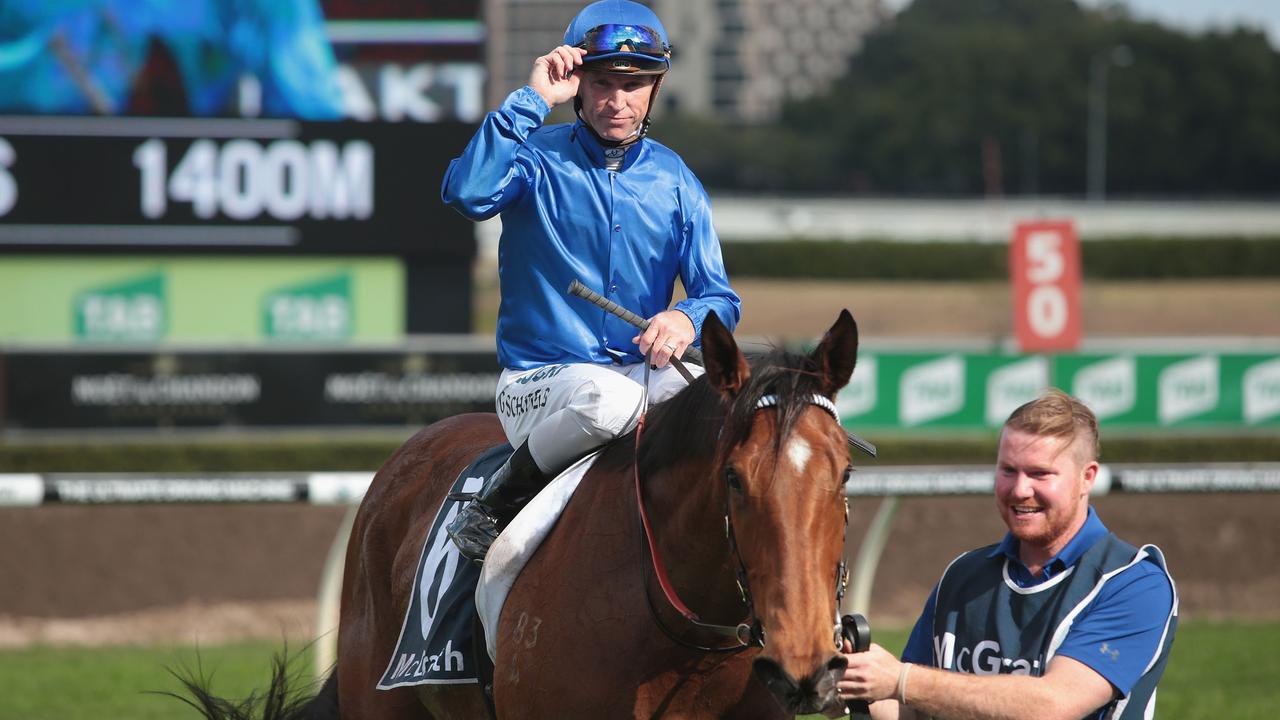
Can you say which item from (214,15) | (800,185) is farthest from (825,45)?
(214,15)

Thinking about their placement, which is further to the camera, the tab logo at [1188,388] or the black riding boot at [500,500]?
the tab logo at [1188,388]

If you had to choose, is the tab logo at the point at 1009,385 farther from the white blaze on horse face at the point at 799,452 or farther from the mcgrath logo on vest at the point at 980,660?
the white blaze on horse face at the point at 799,452

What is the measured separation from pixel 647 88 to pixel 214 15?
9.10m

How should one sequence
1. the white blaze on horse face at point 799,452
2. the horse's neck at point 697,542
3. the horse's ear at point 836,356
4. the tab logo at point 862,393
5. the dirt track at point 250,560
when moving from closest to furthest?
the white blaze on horse face at point 799,452, the horse's ear at point 836,356, the horse's neck at point 697,542, the dirt track at point 250,560, the tab logo at point 862,393

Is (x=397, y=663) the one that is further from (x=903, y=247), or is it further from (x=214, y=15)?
(x=903, y=247)

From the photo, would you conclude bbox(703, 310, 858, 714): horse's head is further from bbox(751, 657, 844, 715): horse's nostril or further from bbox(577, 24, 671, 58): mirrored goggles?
bbox(577, 24, 671, 58): mirrored goggles

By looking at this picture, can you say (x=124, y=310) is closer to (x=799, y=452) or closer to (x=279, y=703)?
(x=279, y=703)

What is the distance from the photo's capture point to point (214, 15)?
11.1 m

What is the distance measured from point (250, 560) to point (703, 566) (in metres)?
6.14

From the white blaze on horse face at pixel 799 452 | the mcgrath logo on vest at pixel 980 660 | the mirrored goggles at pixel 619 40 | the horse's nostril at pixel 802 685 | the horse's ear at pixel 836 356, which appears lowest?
the mcgrath logo on vest at pixel 980 660

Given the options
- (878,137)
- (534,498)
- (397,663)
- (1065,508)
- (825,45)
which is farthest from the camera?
(825,45)

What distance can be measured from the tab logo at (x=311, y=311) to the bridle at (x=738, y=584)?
9.26 metres

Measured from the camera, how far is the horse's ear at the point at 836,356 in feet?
7.04

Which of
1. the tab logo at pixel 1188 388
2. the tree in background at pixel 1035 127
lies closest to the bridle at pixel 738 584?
the tab logo at pixel 1188 388
